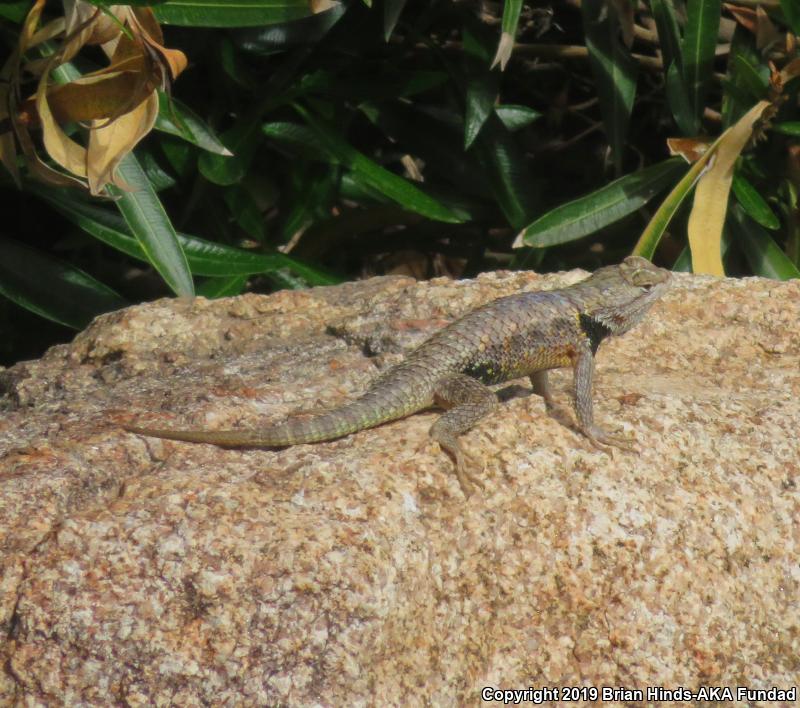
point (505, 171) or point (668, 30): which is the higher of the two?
point (668, 30)

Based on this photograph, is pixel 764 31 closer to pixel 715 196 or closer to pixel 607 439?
pixel 715 196

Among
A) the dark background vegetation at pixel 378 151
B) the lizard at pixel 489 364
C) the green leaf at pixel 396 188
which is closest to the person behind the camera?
the lizard at pixel 489 364

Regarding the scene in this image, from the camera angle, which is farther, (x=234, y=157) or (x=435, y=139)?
(x=435, y=139)


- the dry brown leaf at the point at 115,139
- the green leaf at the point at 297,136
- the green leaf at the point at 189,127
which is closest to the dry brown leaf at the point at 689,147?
A: the green leaf at the point at 297,136

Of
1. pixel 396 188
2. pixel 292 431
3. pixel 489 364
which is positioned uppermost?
pixel 292 431

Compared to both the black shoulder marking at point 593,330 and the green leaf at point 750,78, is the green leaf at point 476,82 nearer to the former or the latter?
the green leaf at point 750,78

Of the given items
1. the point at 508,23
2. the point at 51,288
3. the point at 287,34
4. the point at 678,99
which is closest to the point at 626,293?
the point at 508,23

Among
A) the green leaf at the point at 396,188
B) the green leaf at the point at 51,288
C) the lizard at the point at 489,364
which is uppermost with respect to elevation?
the lizard at the point at 489,364
